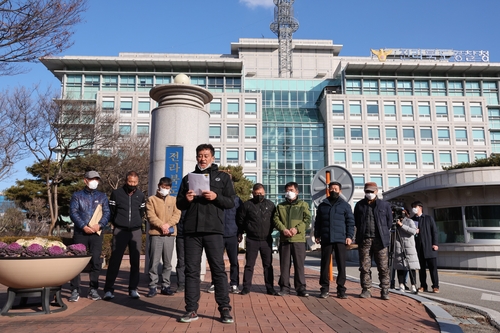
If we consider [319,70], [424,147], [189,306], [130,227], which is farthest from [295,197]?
[319,70]

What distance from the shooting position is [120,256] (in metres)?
6.90

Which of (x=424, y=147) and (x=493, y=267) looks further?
(x=424, y=147)

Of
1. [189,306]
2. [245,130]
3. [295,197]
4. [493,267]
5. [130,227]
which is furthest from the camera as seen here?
[245,130]

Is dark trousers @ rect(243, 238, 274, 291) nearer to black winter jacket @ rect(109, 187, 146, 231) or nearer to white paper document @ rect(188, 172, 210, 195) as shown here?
black winter jacket @ rect(109, 187, 146, 231)

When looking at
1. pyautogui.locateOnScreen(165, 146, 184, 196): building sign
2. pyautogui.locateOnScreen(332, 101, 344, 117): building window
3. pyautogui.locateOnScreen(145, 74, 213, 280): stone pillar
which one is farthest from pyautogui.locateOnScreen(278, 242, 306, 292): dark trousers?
pyautogui.locateOnScreen(332, 101, 344, 117): building window

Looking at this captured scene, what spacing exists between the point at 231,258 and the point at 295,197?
→ 1596 millimetres

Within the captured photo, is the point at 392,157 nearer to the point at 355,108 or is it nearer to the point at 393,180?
the point at 393,180

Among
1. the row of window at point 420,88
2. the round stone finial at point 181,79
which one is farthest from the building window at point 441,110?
the round stone finial at point 181,79

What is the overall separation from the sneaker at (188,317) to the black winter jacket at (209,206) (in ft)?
2.99

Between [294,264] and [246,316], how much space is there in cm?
232

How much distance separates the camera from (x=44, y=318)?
17.1ft

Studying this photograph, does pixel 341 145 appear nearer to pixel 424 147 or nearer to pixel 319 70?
pixel 424 147

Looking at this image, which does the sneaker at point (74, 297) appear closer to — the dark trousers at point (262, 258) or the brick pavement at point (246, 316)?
the brick pavement at point (246, 316)

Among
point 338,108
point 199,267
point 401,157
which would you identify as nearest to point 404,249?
point 199,267
